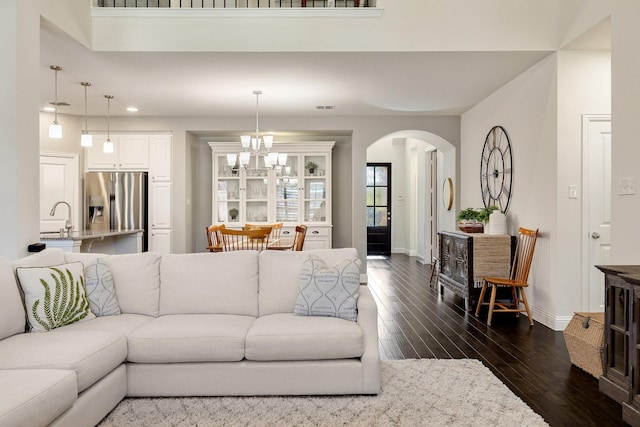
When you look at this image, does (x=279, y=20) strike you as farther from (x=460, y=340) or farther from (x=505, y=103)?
(x=460, y=340)

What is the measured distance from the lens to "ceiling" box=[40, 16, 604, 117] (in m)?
4.32

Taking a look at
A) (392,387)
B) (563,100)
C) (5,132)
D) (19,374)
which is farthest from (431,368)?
(5,132)

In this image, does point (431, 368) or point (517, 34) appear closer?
point (431, 368)

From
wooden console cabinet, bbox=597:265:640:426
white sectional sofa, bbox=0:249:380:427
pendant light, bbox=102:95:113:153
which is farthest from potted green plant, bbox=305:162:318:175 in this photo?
wooden console cabinet, bbox=597:265:640:426

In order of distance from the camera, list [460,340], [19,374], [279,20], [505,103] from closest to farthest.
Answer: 1. [19,374]
2. [460,340]
3. [279,20]
4. [505,103]

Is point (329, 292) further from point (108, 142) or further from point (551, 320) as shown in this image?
point (108, 142)

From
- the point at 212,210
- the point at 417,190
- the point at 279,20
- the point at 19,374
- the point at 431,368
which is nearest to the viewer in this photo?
the point at 19,374

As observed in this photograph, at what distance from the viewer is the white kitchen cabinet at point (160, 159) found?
23.2ft

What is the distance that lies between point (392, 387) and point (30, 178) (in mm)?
2991

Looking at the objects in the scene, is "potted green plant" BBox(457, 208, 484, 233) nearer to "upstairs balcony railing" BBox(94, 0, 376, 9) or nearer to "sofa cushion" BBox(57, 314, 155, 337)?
"upstairs balcony railing" BBox(94, 0, 376, 9)

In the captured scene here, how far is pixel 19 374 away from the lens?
6.33ft

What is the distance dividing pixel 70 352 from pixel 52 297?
2.08 feet

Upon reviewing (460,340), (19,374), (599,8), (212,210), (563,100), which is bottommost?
(460,340)

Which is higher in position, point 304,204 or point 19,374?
point 304,204
